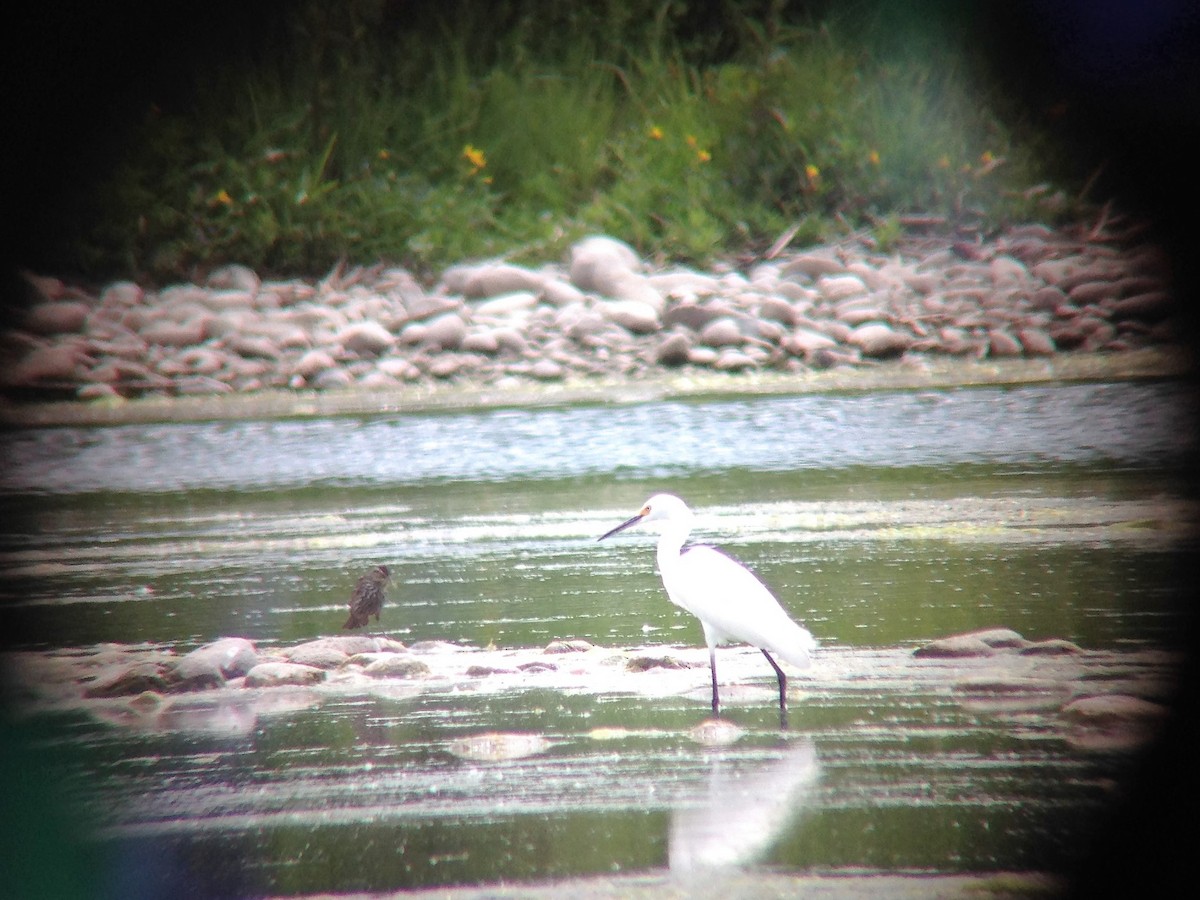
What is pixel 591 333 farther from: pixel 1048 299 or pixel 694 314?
pixel 1048 299

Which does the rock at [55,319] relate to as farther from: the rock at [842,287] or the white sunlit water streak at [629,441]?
the rock at [842,287]

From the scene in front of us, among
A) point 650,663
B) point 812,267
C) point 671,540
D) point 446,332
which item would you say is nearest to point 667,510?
point 671,540

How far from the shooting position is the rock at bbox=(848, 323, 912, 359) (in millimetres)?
11641

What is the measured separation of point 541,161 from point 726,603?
39.2 ft

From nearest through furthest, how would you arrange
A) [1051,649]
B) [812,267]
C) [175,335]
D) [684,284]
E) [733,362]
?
[1051,649], [733,362], [175,335], [684,284], [812,267]

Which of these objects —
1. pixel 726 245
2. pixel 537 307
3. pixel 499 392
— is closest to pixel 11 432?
pixel 499 392

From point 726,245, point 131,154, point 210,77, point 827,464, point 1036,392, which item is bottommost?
point 827,464

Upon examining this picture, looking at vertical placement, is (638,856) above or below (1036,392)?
below

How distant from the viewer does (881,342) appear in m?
11.7

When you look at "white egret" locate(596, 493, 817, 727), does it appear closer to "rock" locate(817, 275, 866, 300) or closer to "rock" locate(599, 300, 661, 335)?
"rock" locate(599, 300, 661, 335)

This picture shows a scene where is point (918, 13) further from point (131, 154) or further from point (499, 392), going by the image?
point (131, 154)

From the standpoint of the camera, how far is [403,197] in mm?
14664

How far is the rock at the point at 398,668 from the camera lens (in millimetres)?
4734

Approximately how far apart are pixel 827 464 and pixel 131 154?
9.37 m
